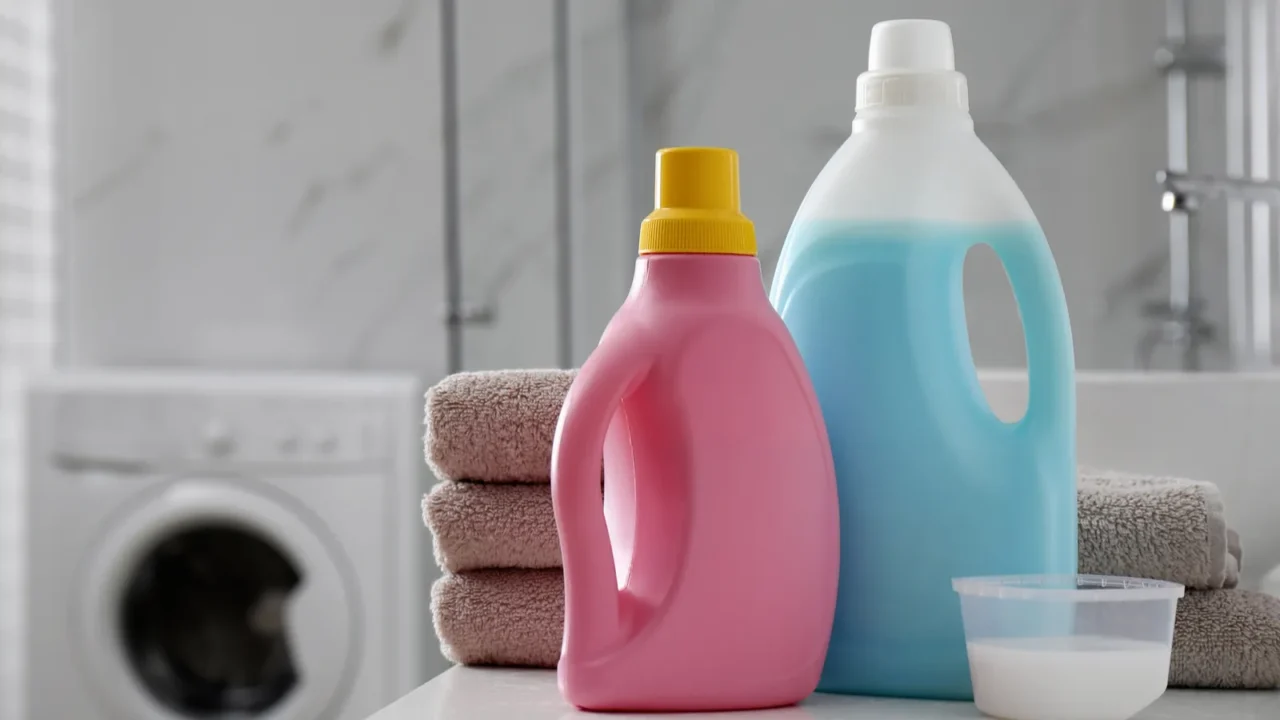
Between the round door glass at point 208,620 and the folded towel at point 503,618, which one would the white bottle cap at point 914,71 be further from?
the round door glass at point 208,620

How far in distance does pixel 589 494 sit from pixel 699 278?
0.28ft

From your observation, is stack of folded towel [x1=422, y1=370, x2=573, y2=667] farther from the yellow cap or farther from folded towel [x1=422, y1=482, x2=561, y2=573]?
the yellow cap

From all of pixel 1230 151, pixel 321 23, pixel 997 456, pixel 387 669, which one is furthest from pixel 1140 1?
pixel 997 456

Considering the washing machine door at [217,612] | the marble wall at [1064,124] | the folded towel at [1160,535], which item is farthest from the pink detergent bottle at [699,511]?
the marble wall at [1064,124]

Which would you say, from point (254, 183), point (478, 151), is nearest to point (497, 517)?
point (478, 151)

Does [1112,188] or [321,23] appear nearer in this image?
[1112,188]

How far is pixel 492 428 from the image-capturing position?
1.71ft

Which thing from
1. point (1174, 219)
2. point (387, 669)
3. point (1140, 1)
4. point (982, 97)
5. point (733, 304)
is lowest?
point (387, 669)

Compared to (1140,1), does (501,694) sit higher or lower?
lower

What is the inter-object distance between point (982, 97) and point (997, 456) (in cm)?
182

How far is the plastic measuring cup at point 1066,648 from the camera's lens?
1.34 ft

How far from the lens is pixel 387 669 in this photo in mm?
1780

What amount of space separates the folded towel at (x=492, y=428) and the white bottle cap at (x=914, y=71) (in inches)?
7.1

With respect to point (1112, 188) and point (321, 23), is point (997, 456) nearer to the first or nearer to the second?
point (1112, 188)
